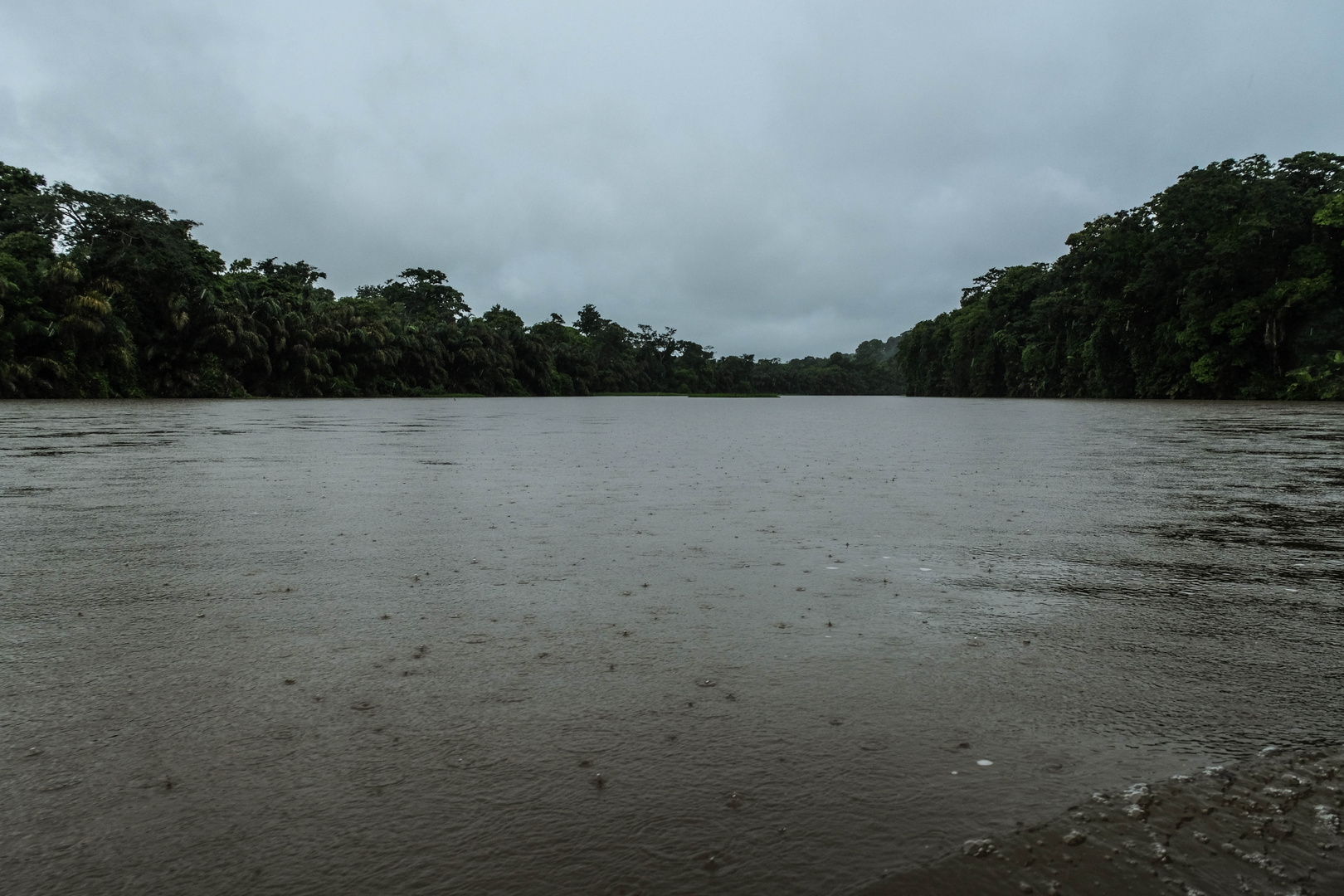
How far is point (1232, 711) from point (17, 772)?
12.3 feet

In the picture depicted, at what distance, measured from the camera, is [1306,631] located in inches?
149

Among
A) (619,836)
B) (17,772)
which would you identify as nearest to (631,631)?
(619,836)

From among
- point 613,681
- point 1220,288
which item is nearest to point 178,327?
point 613,681

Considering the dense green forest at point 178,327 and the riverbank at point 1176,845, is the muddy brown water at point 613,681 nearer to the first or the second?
the riverbank at point 1176,845

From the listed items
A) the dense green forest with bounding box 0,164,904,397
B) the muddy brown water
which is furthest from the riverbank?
the dense green forest with bounding box 0,164,904,397

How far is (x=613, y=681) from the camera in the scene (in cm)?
314

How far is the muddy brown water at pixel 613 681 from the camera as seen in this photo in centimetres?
206

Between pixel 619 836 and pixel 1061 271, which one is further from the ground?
pixel 1061 271

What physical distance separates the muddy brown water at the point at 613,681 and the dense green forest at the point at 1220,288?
4540cm

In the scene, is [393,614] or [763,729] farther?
[393,614]

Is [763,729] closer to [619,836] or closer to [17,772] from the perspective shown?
[619,836]

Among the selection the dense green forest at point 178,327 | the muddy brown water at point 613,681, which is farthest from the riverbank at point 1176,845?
the dense green forest at point 178,327

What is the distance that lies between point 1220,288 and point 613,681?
56.0m

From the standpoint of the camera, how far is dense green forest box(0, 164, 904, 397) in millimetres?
41125
